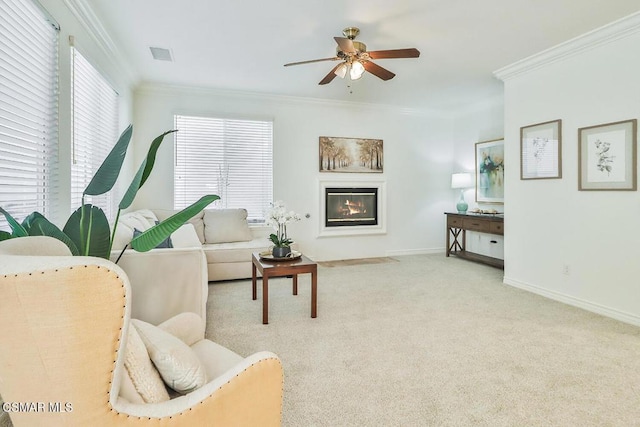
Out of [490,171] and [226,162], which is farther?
[490,171]

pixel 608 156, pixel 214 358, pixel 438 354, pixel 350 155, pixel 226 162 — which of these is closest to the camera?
pixel 214 358

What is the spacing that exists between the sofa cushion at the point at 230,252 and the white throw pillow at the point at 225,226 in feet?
0.58

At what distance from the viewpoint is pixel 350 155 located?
562 centimetres

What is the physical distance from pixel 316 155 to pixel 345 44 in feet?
9.25

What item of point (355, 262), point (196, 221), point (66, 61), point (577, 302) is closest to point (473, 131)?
point (355, 262)

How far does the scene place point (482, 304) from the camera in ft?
11.1

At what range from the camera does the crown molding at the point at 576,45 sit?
2873 millimetres

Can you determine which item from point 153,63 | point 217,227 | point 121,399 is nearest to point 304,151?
point 217,227

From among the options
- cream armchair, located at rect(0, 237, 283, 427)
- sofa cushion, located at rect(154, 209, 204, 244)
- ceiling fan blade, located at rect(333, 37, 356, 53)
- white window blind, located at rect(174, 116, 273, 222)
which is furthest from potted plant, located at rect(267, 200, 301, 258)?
cream armchair, located at rect(0, 237, 283, 427)

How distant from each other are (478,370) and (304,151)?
4.00 meters

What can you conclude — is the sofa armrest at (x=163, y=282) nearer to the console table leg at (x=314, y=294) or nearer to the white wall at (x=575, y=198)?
the console table leg at (x=314, y=294)

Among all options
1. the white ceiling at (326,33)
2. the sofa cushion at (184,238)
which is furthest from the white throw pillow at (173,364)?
the white ceiling at (326,33)

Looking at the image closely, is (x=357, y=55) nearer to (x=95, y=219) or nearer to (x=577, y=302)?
(x=95, y=219)

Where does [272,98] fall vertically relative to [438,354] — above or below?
above
